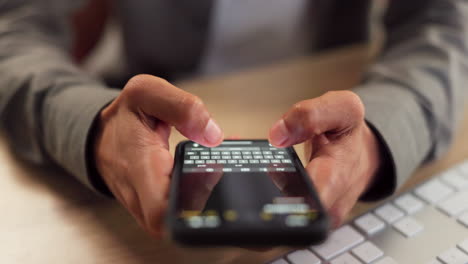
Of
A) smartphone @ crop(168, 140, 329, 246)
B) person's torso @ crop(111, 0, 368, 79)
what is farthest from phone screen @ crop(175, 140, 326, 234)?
person's torso @ crop(111, 0, 368, 79)

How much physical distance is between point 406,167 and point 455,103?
12 centimetres

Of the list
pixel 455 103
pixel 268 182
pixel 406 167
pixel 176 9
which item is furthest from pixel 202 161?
pixel 176 9

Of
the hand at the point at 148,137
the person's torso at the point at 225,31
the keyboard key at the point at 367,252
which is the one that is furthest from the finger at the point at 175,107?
the person's torso at the point at 225,31

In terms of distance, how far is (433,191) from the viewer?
32 centimetres

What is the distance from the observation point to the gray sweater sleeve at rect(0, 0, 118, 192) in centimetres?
31

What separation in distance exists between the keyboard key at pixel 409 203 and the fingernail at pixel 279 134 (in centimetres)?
12

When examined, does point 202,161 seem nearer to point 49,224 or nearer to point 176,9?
point 49,224

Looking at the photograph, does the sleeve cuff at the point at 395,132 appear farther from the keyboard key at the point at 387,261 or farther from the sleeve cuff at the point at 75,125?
the sleeve cuff at the point at 75,125

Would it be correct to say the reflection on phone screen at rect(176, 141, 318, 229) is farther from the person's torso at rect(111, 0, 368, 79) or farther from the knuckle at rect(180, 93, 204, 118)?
the person's torso at rect(111, 0, 368, 79)

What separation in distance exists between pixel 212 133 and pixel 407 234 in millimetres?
143

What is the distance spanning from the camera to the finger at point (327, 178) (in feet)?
0.77

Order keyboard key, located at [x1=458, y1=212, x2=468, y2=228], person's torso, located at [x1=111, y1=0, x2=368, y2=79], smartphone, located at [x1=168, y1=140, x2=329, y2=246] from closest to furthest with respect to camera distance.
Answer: smartphone, located at [x1=168, y1=140, x2=329, y2=246] < keyboard key, located at [x1=458, y1=212, x2=468, y2=228] < person's torso, located at [x1=111, y1=0, x2=368, y2=79]

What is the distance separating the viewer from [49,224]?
29cm

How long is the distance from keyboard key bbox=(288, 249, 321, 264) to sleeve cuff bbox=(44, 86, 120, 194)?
0.14m
